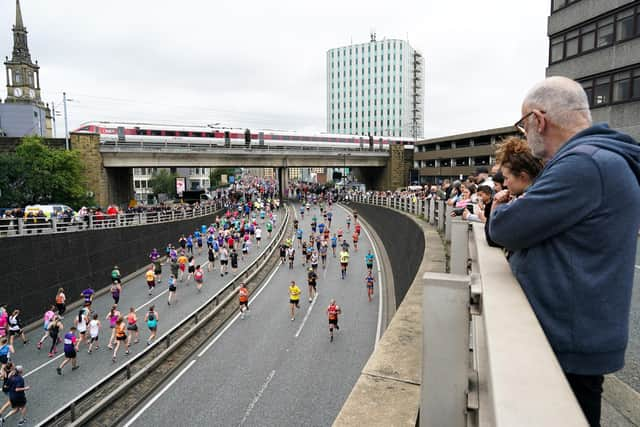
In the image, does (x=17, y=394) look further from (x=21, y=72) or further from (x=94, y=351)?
(x=21, y=72)

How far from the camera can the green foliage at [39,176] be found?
35281 millimetres

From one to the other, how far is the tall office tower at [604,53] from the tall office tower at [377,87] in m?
104

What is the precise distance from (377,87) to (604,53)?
115 m

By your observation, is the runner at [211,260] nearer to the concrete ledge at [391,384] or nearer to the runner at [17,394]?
the runner at [17,394]

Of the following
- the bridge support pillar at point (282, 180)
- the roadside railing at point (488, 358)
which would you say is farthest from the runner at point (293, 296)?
the bridge support pillar at point (282, 180)

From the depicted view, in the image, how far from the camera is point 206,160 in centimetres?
4797

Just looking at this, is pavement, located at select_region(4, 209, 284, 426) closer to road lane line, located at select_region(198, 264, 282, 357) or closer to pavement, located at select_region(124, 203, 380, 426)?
road lane line, located at select_region(198, 264, 282, 357)

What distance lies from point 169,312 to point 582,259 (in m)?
21.2

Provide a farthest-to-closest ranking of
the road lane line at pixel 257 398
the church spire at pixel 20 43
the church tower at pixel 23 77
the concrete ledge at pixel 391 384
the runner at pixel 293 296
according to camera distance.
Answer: the church spire at pixel 20 43
the church tower at pixel 23 77
the runner at pixel 293 296
the road lane line at pixel 257 398
the concrete ledge at pixel 391 384

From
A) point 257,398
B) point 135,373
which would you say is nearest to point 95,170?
point 135,373

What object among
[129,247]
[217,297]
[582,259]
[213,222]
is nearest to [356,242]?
[217,297]

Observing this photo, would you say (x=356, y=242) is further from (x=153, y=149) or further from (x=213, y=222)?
(x=153, y=149)

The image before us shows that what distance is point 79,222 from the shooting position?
24844 mm

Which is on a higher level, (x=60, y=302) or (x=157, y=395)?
(x=60, y=302)
